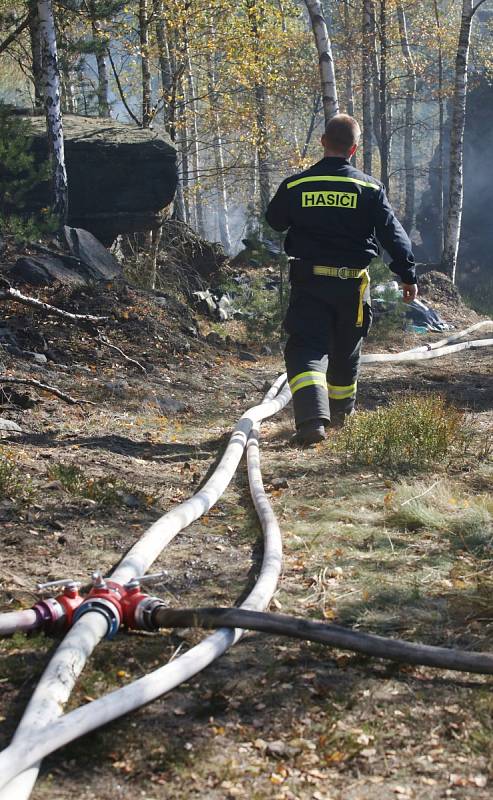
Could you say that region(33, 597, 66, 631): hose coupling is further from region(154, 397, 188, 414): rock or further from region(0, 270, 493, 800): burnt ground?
region(154, 397, 188, 414): rock

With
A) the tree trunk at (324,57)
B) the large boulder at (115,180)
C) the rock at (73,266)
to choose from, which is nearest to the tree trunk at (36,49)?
the large boulder at (115,180)

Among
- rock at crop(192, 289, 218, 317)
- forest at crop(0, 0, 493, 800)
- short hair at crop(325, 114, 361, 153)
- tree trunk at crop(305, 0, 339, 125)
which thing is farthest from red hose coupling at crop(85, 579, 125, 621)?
tree trunk at crop(305, 0, 339, 125)

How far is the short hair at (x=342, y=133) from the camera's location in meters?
6.14

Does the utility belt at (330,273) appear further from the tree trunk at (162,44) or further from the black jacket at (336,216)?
the tree trunk at (162,44)

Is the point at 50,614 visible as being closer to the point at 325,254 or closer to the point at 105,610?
the point at 105,610

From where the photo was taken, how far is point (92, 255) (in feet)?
36.4

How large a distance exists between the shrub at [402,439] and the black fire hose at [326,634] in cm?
260

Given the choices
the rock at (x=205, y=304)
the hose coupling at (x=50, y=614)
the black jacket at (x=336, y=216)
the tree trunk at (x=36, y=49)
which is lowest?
the rock at (x=205, y=304)

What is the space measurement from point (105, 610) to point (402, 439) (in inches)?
120

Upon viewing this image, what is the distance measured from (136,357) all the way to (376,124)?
32497 mm

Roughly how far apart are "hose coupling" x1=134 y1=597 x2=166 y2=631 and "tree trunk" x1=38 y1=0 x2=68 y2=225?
362 inches

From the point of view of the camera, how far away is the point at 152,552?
3.58m

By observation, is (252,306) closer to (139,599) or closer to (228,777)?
(139,599)

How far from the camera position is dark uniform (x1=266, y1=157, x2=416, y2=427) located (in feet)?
20.0
